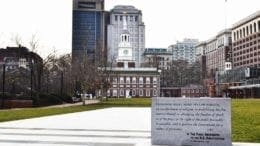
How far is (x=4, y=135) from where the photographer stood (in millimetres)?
12203

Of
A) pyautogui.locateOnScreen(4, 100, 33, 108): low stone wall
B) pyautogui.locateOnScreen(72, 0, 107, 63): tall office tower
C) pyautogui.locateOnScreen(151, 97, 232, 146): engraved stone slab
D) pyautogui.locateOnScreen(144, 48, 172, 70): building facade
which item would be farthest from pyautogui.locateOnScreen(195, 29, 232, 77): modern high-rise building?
pyautogui.locateOnScreen(151, 97, 232, 146): engraved stone slab

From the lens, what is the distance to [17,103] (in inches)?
1559

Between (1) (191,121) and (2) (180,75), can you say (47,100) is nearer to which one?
(1) (191,121)

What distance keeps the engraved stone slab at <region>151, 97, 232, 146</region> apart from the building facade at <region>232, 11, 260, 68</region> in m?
127

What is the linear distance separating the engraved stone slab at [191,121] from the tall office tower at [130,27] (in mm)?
171389

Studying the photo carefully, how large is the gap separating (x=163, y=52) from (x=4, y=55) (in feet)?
333

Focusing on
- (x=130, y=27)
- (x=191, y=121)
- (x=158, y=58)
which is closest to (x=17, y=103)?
(x=191, y=121)

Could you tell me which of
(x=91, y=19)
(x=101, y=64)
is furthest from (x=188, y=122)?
(x=91, y=19)

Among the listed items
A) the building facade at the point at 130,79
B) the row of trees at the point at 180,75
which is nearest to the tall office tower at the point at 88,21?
the row of trees at the point at 180,75

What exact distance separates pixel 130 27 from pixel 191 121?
7086 inches

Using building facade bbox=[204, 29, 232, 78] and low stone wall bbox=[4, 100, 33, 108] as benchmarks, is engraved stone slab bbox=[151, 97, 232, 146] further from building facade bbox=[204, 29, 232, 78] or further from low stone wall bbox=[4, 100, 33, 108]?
building facade bbox=[204, 29, 232, 78]

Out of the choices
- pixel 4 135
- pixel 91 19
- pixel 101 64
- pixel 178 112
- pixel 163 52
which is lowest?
pixel 4 135

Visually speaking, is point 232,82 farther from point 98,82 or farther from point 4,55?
point 98,82

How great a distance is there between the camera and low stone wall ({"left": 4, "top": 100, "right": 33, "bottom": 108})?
38.4m
